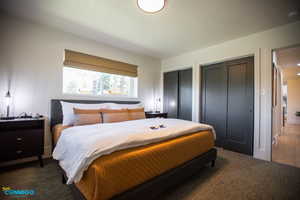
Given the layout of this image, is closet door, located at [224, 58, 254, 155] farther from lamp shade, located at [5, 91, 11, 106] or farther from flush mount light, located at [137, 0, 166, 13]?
lamp shade, located at [5, 91, 11, 106]

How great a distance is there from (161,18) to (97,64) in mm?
1837

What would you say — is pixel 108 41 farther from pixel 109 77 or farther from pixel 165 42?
pixel 165 42

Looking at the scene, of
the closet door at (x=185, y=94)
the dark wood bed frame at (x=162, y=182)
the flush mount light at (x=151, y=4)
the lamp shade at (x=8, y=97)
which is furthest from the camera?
the closet door at (x=185, y=94)

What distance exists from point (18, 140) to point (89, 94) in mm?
1498

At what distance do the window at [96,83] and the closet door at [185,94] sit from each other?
58.0 inches

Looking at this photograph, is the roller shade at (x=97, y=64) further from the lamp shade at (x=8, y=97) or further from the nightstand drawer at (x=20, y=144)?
the nightstand drawer at (x=20, y=144)

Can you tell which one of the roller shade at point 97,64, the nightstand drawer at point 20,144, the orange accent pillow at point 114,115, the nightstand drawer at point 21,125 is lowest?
the nightstand drawer at point 20,144

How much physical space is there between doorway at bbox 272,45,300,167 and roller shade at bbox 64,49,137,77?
3402 millimetres

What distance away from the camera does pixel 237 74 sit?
3.10 metres

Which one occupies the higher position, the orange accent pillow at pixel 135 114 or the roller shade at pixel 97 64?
the roller shade at pixel 97 64

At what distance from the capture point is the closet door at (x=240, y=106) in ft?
9.43

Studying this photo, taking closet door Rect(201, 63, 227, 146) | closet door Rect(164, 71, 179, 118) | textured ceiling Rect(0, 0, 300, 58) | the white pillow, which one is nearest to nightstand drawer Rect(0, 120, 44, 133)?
the white pillow

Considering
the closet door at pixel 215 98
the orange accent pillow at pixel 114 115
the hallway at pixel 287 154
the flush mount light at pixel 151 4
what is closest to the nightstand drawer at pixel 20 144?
the orange accent pillow at pixel 114 115

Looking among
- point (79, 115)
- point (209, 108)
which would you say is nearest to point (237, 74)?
point (209, 108)
